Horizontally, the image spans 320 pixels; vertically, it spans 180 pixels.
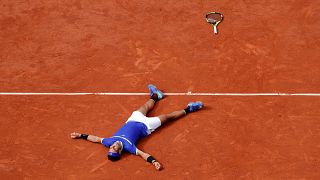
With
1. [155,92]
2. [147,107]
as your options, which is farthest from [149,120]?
[155,92]

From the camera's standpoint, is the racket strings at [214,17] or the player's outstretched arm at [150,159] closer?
the player's outstretched arm at [150,159]

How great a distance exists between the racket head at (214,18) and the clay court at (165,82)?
150mm

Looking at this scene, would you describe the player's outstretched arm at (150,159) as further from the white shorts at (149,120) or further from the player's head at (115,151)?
the white shorts at (149,120)

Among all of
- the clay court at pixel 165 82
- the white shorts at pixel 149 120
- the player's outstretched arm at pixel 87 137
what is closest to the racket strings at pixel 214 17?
the clay court at pixel 165 82

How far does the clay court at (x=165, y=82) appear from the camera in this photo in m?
9.04

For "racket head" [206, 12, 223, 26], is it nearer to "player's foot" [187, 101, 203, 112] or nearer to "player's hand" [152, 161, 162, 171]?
"player's foot" [187, 101, 203, 112]

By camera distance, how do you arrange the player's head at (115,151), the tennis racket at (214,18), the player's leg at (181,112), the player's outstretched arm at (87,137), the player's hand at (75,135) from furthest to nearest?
the tennis racket at (214,18) → the player's leg at (181,112) → the player's hand at (75,135) → the player's outstretched arm at (87,137) → the player's head at (115,151)

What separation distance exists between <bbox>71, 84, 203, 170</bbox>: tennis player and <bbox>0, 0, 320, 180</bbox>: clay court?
17 centimetres

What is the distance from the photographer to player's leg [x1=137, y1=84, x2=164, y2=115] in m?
9.96

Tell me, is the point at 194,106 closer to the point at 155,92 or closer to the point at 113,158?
the point at 155,92

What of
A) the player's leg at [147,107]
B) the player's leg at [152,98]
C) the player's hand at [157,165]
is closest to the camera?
the player's hand at [157,165]

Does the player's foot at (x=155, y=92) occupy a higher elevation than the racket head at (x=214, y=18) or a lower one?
lower

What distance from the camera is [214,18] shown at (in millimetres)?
12336

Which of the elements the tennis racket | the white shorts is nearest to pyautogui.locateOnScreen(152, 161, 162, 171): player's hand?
the white shorts
